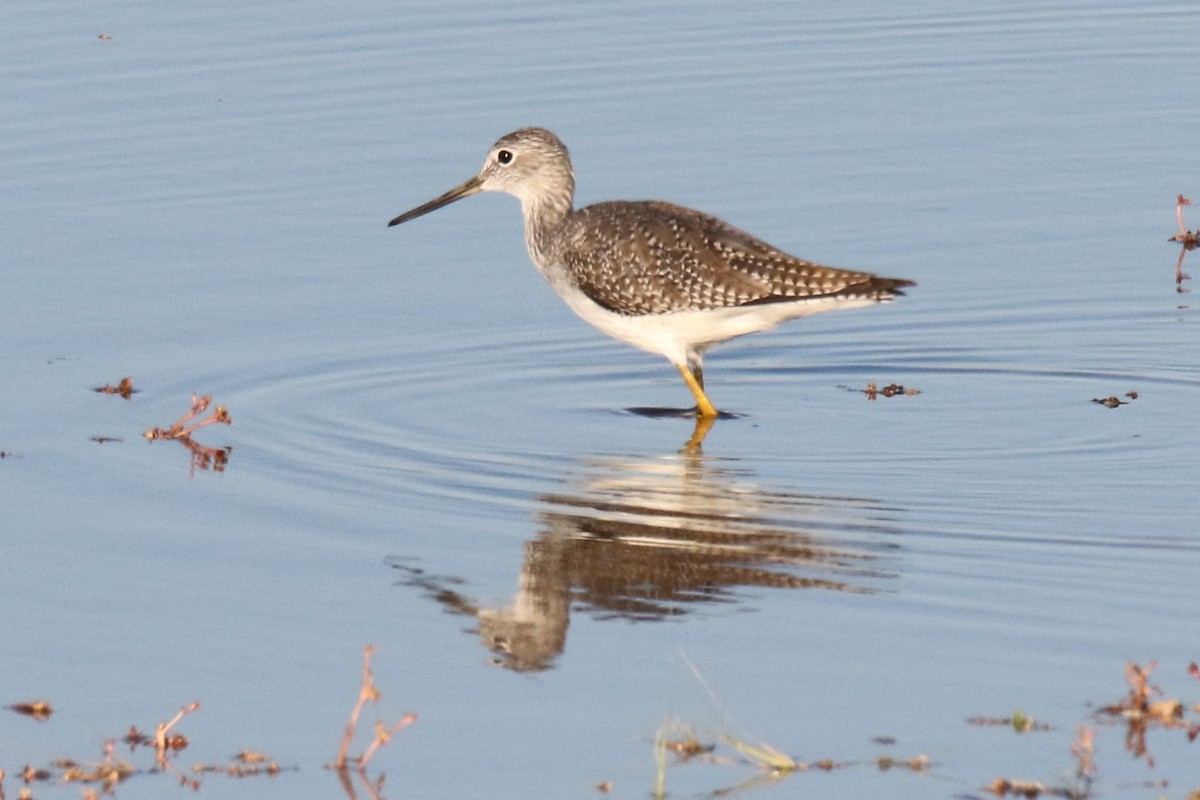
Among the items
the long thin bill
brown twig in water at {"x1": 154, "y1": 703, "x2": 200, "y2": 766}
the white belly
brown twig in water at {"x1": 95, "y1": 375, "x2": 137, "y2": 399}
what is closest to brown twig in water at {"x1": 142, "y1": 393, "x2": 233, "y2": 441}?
brown twig in water at {"x1": 95, "y1": 375, "x2": 137, "y2": 399}

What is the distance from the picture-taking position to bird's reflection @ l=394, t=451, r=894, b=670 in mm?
8344

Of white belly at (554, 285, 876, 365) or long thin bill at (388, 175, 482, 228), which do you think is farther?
long thin bill at (388, 175, 482, 228)

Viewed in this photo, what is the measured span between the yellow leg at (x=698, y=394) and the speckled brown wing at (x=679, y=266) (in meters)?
0.37

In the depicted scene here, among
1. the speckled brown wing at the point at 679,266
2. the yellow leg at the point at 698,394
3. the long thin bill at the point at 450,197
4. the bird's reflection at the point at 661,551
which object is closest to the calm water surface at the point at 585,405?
the bird's reflection at the point at 661,551

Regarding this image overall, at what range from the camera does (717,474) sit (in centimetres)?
1055

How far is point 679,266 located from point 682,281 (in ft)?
0.30

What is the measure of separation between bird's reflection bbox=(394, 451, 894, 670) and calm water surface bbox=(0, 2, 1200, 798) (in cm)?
3

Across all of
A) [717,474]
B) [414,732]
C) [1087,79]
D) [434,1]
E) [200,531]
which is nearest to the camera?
[414,732]

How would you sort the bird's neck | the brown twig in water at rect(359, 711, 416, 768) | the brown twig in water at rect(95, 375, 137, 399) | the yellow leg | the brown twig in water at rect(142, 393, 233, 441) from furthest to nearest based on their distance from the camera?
the bird's neck < the yellow leg < the brown twig in water at rect(95, 375, 137, 399) < the brown twig in water at rect(142, 393, 233, 441) < the brown twig in water at rect(359, 711, 416, 768)

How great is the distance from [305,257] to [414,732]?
7.59 m

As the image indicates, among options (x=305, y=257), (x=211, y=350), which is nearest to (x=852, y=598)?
(x=211, y=350)

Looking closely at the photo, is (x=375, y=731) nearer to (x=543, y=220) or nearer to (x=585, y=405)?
(x=585, y=405)

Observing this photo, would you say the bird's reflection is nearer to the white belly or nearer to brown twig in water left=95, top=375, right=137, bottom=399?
the white belly

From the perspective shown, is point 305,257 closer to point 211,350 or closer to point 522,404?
point 211,350
